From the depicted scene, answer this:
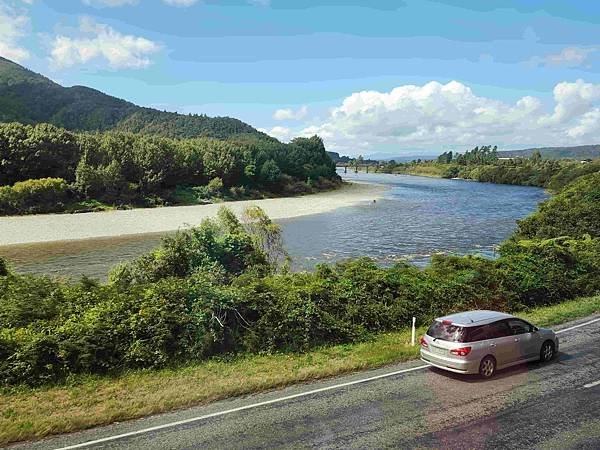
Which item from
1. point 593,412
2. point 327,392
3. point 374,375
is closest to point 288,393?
point 327,392

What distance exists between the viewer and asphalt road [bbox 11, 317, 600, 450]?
10.1 metres

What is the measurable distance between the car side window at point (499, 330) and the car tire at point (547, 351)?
1.56 metres

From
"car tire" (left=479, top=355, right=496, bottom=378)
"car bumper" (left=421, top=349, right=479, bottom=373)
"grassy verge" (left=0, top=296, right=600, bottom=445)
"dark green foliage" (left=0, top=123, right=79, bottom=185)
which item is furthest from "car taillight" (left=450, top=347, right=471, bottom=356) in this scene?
"dark green foliage" (left=0, top=123, right=79, bottom=185)

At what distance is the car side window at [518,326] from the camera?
590 inches

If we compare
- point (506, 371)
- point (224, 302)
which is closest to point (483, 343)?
point (506, 371)

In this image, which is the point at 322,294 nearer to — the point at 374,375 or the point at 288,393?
the point at 374,375

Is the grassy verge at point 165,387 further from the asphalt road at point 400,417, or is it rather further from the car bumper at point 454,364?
the car bumper at point 454,364

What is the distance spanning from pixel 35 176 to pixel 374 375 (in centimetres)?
8488

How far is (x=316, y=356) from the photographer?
52.4ft

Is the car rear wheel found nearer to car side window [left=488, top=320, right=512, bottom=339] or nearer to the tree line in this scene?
car side window [left=488, top=320, right=512, bottom=339]

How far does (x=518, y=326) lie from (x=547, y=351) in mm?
1503

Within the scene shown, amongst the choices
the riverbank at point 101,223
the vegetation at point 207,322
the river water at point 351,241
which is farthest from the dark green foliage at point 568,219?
the riverbank at point 101,223

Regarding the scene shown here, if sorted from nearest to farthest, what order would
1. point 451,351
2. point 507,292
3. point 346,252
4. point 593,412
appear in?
point 593,412 → point 451,351 → point 507,292 → point 346,252

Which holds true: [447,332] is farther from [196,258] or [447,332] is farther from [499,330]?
[196,258]
